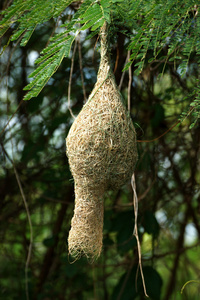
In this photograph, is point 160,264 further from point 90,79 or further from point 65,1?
point 65,1

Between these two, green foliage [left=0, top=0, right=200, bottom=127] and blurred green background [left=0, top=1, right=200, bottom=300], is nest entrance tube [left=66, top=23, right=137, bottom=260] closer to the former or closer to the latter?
green foliage [left=0, top=0, right=200, bottom=127]

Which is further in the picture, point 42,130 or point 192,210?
point 192,210

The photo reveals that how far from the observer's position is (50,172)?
221 cm

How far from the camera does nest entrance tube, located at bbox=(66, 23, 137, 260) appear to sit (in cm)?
104

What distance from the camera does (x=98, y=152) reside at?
1.04m

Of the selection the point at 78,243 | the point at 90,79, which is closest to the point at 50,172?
the point at 90,79

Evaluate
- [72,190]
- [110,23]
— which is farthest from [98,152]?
[72,190]

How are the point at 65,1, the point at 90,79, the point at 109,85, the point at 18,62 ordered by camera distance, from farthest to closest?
the point at 18,62 → the point at 90,79 → the point at 109,85 → the point at 65,1

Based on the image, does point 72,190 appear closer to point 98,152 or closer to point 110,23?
point 98,152

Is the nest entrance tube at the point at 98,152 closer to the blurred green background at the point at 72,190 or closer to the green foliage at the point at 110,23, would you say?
the green foliage at the point at 110,23

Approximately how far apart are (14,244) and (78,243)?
1499 mm

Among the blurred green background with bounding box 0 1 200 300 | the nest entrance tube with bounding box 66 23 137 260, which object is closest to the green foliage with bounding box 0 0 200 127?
the nest entrance tube with bounding box 66 23 137 260

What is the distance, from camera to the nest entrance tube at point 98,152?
104cm

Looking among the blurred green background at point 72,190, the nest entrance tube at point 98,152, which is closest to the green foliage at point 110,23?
the nest entrance tube at point 98,152
